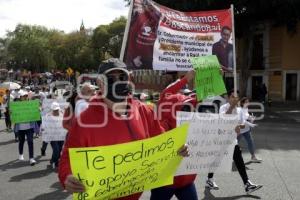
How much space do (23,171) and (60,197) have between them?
2.40 m

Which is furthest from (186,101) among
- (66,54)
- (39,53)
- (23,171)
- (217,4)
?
(39,53)

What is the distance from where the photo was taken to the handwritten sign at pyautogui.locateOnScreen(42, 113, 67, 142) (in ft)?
32.8

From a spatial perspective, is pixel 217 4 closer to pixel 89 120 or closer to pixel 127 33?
pixel 127 33

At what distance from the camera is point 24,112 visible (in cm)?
1120

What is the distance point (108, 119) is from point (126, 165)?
34 cm

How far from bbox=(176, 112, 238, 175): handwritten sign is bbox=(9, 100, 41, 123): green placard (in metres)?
6.43

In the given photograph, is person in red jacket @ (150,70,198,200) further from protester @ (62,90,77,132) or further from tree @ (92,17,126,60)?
tree @ (92,17,126,60)

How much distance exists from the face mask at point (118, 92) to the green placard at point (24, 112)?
26.0 feet

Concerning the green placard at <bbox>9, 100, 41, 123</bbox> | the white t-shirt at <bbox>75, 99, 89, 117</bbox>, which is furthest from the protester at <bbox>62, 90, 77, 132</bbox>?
the green placard at <bbox>9, 100, 41, 123</bbox>

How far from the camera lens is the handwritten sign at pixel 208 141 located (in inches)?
187

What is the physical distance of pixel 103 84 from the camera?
3297 mm

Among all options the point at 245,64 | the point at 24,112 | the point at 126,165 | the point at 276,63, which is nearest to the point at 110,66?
the point at 126,165

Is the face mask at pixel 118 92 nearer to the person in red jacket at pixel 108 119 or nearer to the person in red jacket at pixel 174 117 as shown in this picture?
the person in red jacket at pixel 108 119

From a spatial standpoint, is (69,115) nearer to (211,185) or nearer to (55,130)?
(55,130)
